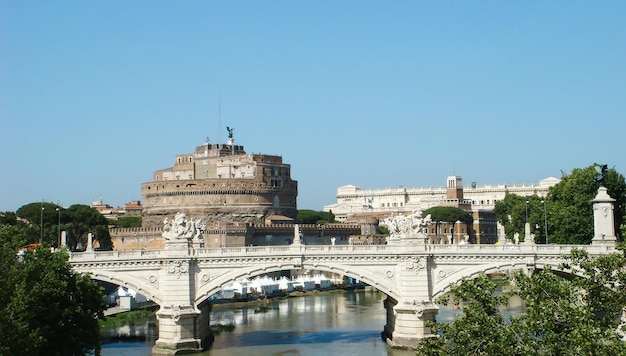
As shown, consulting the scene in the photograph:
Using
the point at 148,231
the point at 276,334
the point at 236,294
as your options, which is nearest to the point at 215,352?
the point at 276,334

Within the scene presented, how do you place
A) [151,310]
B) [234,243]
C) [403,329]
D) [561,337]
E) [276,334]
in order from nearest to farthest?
[561,337] → [403,329] → [276,334] → [151,310] → [234,243]

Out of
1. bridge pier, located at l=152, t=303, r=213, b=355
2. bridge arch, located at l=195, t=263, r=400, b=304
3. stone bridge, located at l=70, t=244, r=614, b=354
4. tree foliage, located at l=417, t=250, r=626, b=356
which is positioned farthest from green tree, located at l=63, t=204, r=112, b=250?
tree foliage, located at l=417, t=250, r=626, b=356

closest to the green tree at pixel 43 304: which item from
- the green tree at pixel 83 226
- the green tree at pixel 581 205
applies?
the green tree at pixel 581 205

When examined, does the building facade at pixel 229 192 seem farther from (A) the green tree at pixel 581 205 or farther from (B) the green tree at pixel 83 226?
(A) the green tree at pixel 581 205

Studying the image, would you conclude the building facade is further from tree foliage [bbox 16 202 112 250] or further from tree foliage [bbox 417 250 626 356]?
tree foliage [bbox 417 250 626 356]

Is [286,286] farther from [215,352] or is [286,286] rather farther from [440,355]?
[440,355]

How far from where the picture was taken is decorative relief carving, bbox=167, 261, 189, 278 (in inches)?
1713

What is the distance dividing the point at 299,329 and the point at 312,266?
9.76 metres

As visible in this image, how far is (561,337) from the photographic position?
2325 cm

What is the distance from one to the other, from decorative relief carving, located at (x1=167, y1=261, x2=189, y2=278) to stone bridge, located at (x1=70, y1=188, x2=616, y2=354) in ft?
0.15

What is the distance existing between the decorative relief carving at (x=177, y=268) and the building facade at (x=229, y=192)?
173ft

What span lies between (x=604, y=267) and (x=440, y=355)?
5010 millimetres

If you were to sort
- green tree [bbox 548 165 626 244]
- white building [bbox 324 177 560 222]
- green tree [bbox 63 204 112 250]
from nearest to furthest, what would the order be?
green tree [bbox 548 165 626 244] < green tree [bbox 63 204 112 250] < white building [bbox 324 177 560 222]

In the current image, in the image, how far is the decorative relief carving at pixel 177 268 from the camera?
4350 centimetres
